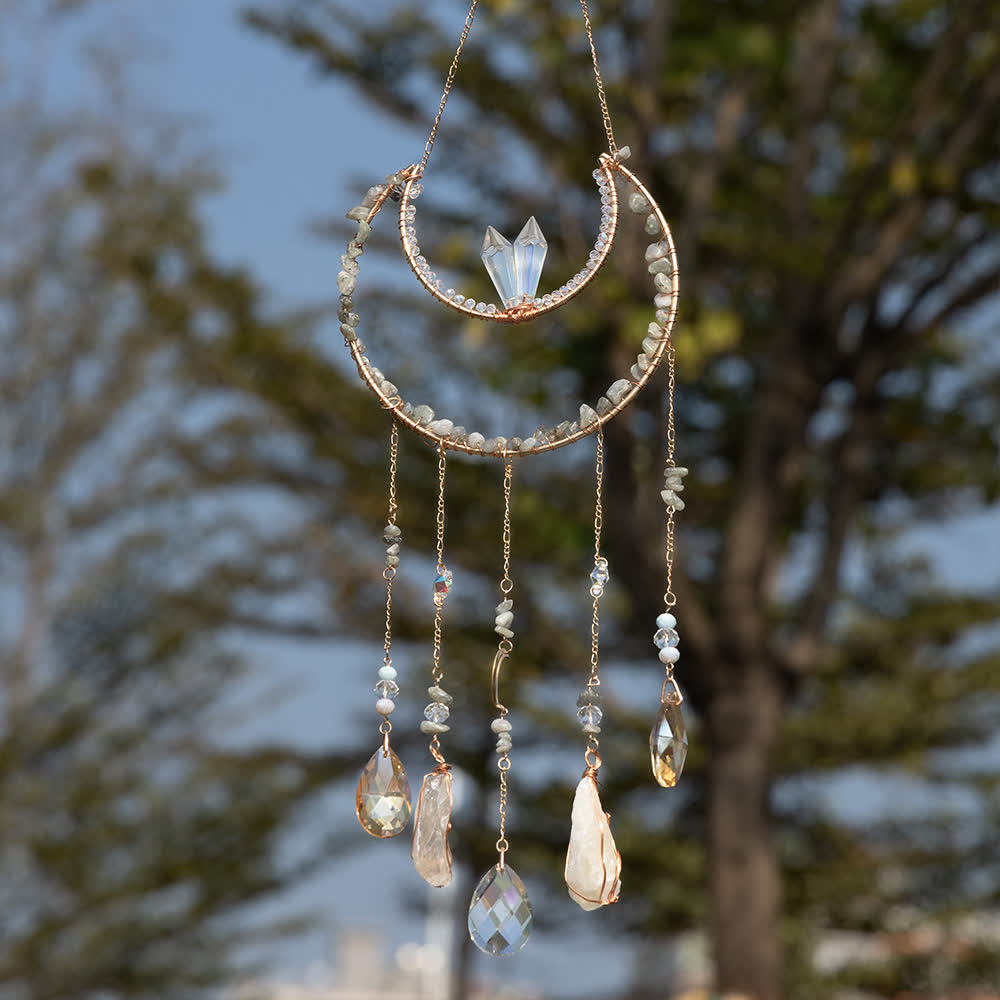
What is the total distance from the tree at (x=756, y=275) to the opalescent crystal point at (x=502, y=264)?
189 cm

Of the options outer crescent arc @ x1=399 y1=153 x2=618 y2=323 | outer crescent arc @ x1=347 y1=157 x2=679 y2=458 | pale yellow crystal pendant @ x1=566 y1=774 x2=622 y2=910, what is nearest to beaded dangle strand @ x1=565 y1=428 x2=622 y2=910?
pale yellow crystal pendant @ x1=566 y1=774 x2=622 y2=910

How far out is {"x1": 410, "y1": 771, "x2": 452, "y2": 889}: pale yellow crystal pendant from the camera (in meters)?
1.49

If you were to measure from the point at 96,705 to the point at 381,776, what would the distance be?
19.7 feet

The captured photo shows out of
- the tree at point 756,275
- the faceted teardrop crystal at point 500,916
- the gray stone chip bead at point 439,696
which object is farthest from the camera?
the tree at point 756,275

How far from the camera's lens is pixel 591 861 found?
1447 mm

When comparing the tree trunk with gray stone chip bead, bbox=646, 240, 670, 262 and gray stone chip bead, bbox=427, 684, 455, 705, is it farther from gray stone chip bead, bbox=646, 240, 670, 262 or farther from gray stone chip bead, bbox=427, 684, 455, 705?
gray stone chip bead, bbox=646, 240, 670, 262

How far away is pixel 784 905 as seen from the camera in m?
7.30

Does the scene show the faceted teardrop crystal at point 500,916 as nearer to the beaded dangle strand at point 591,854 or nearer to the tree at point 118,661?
the beaded dangle strand at point 591,854

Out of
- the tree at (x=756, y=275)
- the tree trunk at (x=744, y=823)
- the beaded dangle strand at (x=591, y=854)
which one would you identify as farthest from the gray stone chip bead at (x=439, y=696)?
the tree trunk at (x=744, y=823)

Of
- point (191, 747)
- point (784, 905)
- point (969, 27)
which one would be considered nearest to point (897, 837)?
point (784, 905)

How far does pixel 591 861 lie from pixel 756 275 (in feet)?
13.4

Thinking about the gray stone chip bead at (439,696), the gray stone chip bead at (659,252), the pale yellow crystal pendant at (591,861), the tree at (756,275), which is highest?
the tree at (756,275)

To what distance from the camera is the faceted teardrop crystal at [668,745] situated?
151 cm

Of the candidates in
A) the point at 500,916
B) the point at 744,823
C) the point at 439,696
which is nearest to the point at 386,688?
the point at 439,696
